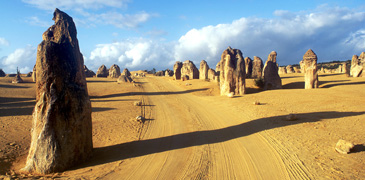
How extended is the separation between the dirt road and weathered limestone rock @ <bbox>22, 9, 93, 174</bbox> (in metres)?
1.30

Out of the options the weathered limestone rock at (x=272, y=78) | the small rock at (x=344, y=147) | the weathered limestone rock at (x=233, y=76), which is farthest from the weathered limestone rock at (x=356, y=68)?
the small rock at (x=344, y=147)

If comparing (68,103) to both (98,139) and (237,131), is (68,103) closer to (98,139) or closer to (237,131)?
(98,139)

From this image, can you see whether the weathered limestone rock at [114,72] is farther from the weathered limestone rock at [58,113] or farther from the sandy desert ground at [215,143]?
the weathered limestone rock at [58,113]

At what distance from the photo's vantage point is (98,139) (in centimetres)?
1028

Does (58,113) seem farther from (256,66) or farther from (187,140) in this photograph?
(256,66)

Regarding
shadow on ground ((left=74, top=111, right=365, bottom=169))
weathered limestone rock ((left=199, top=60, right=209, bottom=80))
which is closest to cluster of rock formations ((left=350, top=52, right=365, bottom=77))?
→ weathered limestone rock ((left=199, top=60, right=209, bottom=80))

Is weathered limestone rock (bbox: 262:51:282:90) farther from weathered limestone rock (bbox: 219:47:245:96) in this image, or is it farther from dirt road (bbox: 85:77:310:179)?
dirt road (bbox: 85:77:310:179)

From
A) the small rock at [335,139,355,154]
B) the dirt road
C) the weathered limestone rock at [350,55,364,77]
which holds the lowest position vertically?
the dirt road

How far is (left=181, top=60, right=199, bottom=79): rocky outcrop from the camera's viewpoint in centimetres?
4558

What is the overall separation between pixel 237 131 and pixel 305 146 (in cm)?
312

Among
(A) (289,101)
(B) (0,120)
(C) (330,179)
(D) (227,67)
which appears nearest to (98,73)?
(D) (227,67)

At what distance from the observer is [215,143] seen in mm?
9141

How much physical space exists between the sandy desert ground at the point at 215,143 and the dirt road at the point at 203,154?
29mm

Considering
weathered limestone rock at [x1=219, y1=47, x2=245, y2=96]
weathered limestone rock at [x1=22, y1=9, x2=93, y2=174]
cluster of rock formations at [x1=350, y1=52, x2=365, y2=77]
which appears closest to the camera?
weathered limestone rock at [x1=22, y1=9, x2=93, y2=174]
